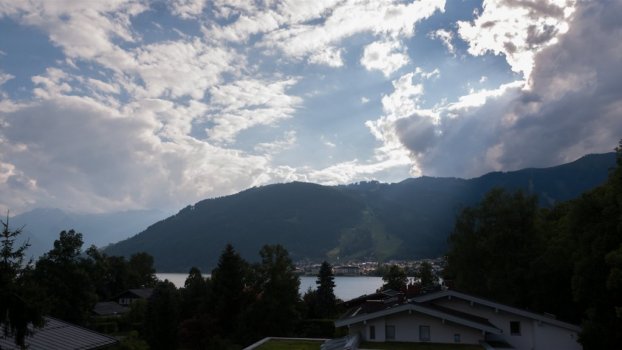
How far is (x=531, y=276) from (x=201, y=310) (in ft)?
109

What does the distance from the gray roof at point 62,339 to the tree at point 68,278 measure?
126 ft

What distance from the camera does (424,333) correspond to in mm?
28312

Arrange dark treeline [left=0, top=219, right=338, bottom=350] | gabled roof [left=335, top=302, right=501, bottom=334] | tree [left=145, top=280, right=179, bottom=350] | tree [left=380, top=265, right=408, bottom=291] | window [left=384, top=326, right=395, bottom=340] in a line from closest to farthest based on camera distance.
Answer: gabled roof [left=335, top=302, right=501, bottom=334] < window [left=384, top=326, right=395, bottom=340] < tree [left=145, top=280, right=179, bottom=350] < dark treeline [left=0, top=219, right=338, bottom=350] < tree [left=380, top=265, right=408, bottom=291]

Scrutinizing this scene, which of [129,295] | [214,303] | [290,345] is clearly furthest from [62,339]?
[129,295]

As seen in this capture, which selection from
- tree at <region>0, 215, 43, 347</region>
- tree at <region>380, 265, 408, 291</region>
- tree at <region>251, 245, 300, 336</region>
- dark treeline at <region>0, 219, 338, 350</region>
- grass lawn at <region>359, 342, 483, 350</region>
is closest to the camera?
tree at <region>0, 215, 43, 347</region>

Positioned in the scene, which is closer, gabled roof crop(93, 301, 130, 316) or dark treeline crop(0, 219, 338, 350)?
dark treeline crop(0, 219, 338, 350)

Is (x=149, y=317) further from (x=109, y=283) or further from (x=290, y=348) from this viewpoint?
(x=109, y=283)

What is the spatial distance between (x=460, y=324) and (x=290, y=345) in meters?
10.1

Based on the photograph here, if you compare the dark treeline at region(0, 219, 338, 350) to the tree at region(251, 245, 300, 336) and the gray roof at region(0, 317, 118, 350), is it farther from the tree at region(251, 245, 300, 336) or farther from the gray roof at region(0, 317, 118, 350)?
the gray roof at region(0, 317, 118, 350)

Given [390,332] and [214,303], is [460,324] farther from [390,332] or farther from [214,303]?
[214,303]

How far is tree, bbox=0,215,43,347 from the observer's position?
40.9 ft

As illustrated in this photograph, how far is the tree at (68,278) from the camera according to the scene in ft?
180

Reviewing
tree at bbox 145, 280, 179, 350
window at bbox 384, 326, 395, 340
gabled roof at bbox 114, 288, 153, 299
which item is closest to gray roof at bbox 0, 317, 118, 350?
window at bbox 384, 326, 395, 340

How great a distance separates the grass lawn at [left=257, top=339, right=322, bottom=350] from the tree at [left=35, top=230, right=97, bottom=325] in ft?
113
